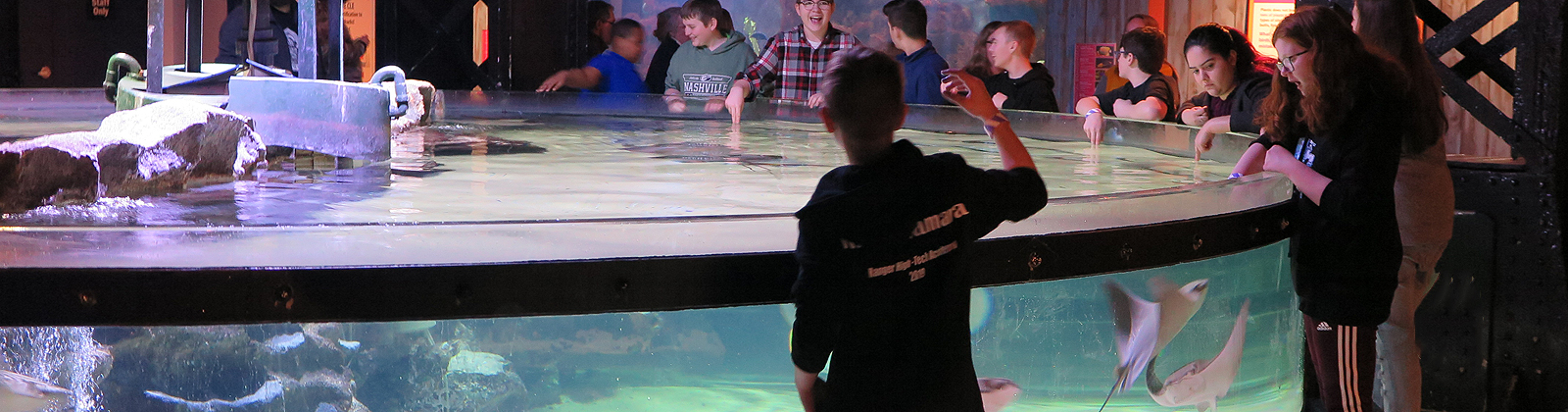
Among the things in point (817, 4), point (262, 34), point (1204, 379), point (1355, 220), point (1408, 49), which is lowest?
point (1204, 379)

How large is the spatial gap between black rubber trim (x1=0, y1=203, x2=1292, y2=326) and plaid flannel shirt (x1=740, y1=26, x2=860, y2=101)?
388cm

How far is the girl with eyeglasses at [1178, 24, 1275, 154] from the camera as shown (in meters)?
3.48

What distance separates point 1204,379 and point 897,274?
1.22 meters

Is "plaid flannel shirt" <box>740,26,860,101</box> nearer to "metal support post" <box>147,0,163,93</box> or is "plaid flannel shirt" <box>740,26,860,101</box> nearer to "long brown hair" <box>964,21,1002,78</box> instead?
"long brown hair" <box>964,21,1002,78</box>

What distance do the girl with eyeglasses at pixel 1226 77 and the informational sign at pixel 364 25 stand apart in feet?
20.4

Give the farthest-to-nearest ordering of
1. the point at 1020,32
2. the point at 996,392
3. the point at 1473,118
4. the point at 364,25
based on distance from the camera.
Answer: the point at 364,25 → the point at 1473,118 → the point at 1020,32 → the point at 996,392

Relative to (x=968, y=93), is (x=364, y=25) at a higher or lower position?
higher

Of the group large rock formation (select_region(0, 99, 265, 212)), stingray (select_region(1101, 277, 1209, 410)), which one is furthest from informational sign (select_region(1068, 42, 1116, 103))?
large rock formation (select_region(0, 99, 265, 212))

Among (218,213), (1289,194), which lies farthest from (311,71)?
(1289,194)

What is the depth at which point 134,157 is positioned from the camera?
2580 mm

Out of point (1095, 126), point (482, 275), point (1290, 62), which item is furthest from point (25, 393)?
point (1095, 126)

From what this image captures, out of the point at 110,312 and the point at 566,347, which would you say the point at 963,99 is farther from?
the point at 110,312

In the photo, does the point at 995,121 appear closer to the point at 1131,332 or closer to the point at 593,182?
the point at 1131,332

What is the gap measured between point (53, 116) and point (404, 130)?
5.56ft
